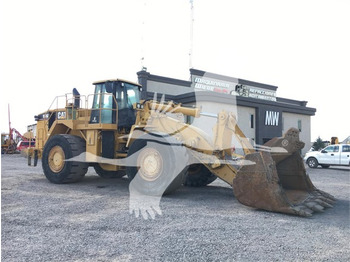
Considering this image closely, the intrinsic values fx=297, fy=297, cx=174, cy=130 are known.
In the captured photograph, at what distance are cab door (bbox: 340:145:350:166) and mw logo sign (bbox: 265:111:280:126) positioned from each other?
949 cm

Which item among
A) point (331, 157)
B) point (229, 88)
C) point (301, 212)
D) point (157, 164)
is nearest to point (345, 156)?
point (331, 157)

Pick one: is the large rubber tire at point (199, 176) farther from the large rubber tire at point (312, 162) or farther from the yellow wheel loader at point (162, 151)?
the large rubber tire at point (312, 162)

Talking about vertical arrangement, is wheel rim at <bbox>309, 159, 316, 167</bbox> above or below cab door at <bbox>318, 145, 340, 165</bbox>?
below

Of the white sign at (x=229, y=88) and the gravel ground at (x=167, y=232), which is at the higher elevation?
the white sign at (x=229, y=88)

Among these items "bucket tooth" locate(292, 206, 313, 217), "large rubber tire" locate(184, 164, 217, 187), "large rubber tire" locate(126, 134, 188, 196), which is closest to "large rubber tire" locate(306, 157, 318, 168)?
"large rubber tire" locate(184, 164, 217, 187)

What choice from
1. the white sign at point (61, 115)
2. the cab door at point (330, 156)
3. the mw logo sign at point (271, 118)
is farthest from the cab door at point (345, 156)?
the white sign at point (61, 115)

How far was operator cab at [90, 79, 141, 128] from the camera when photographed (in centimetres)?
917

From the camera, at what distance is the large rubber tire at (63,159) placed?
9.25 m

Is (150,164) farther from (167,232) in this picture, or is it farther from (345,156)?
(345,156)

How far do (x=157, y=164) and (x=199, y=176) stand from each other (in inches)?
82.5

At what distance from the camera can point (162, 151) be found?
24.5 ft

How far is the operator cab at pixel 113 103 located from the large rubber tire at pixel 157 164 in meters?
1.52

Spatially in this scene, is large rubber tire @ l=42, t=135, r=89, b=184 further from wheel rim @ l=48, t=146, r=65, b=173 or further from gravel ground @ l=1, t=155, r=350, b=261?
gravel ground @ l=1, t=155, r=350, b=261

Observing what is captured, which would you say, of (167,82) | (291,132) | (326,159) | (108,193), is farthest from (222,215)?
(167,82)
